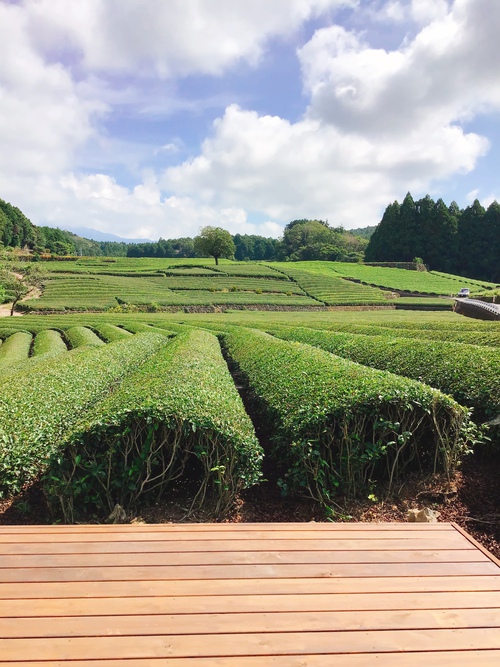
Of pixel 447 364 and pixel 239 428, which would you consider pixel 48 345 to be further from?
pixel 447 364

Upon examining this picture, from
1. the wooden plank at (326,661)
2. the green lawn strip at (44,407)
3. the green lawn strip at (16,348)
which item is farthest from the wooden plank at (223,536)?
the green lawn strip at (16,348)

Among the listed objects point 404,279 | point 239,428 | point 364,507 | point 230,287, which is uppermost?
point 404,279

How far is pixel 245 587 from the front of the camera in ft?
8.87

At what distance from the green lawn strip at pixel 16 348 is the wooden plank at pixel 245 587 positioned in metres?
18.5

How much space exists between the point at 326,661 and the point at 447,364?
7069 mm

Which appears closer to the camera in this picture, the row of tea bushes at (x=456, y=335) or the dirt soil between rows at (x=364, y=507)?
the dirt soil between rows at (x=364, y=507)

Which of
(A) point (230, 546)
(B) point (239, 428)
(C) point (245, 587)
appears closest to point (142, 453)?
(B) point (239, 428)

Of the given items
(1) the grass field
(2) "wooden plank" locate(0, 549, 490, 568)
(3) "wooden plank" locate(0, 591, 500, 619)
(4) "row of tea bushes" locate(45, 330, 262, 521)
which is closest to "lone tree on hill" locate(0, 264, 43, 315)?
(1) the grass field

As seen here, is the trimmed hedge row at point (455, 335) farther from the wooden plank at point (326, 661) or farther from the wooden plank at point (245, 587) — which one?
the wooden plank at point (326, 661)

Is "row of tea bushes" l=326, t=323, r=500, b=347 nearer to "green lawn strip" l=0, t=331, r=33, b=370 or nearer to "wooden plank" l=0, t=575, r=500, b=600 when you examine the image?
"wooden plank" l=0, t=575, r=500, b=600

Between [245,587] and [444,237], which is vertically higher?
[444,237]

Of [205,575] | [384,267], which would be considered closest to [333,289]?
[384,267]

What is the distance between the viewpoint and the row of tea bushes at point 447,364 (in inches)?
264

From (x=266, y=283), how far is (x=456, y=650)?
62.3m
